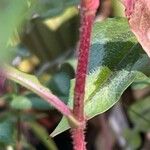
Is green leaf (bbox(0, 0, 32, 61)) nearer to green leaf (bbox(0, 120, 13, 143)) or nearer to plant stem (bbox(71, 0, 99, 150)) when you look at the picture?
plant stem (bbox(71, 0, 99, 150))

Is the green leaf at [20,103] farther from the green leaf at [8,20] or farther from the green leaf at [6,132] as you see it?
the green leaf at [8,20]

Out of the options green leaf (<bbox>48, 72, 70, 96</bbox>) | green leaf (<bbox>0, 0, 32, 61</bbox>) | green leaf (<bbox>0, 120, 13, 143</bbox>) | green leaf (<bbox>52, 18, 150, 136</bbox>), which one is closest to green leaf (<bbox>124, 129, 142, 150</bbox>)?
green leaf (<bbox>48, 72, 70, 96</bbox>)

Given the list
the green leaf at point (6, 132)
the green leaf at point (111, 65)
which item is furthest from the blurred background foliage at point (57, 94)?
the green leaf at point (111, 65)

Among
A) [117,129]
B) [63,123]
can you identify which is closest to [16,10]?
[63,123]

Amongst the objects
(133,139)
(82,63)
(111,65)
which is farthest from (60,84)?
(82,63)

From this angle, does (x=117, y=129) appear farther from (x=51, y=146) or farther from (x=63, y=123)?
(x=63, y=123)
